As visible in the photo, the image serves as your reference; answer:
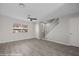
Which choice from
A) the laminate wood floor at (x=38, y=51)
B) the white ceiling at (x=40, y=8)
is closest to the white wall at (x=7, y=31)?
the laminate wood floor at (x=38, y=51)

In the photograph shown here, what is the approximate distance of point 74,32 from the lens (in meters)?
5.21

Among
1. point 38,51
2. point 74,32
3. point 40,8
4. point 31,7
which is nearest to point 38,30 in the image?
point 74,32

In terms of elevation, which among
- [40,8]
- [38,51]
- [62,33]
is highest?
[40,8]

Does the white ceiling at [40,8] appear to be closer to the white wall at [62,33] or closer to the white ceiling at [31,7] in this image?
the white ceiling at [31,7]

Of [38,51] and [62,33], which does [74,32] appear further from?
[38,51]

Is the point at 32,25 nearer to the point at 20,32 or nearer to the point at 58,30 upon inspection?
the point at 20,32

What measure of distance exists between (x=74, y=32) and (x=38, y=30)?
4.95 meters

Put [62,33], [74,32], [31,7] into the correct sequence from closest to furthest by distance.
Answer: [31,7] → [74,32] → [62,33]

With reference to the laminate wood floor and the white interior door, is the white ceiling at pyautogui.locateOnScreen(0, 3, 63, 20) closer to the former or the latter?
the white interior door

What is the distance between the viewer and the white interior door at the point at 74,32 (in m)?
5.06

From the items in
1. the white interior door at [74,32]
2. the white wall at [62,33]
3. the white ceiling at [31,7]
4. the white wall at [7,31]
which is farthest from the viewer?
the white wall at [7,31]

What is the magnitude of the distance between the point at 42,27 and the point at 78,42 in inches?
208

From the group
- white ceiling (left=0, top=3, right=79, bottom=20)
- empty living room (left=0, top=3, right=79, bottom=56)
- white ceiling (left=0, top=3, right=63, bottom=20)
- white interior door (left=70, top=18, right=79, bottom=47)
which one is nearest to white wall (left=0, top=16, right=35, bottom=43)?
empty living room (left=0, top=3, right=79, bottom=56)

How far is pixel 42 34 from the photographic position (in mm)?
9688
